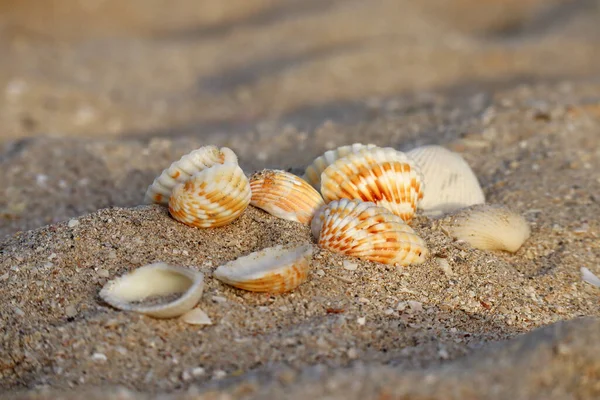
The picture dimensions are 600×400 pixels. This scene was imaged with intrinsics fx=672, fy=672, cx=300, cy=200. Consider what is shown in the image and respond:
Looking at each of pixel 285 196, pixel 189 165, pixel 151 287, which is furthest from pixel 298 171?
pixel 151 287

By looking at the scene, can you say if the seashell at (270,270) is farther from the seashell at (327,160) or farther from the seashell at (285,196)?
the seashell at (327,160)

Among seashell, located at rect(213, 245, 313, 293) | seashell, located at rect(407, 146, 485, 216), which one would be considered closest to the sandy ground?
seashell, located at rect(213, 245, 313, 293)

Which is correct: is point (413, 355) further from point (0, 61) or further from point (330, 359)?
point (0, 61)

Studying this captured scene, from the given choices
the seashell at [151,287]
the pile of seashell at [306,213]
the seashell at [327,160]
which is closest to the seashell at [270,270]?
the pile of seashell at [306,213]

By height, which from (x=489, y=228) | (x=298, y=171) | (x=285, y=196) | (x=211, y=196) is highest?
(x=211, y=196)

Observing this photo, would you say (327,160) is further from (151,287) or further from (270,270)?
(151,287)

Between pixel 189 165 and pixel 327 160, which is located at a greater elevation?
pixel 189 165

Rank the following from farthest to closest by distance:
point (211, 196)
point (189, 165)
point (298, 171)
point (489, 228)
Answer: point (298, 171)
point (489, 228)
point (189, 165)
point (211, 196)

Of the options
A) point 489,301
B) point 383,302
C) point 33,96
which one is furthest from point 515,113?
point 33,96
